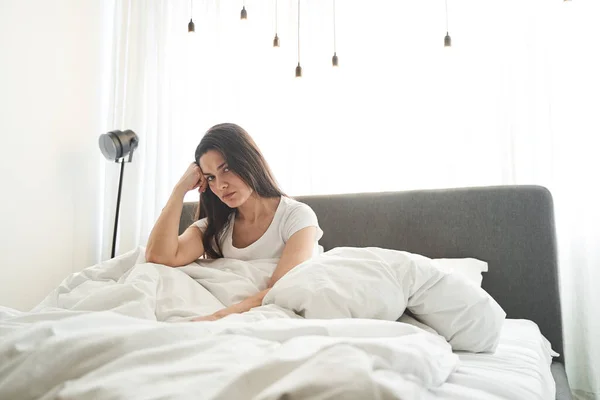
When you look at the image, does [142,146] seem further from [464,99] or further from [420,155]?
[464,99]

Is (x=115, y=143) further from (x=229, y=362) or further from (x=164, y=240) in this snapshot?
(x=229, y=362)

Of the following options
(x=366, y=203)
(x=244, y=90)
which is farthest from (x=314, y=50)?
(x=366, y=203)

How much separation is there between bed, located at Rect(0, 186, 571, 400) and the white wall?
56.0 inches

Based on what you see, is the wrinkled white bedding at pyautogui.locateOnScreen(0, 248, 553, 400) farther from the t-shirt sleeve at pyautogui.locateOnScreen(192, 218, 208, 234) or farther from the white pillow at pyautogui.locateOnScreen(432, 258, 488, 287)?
the t-shirt sleeve at pyautogui.locateOnScreen(192, 218, 208, 234)

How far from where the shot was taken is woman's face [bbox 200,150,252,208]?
5.65ft

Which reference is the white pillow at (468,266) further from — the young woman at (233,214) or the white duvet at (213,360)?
the white duvet at (213,360)

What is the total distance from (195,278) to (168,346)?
93 cm

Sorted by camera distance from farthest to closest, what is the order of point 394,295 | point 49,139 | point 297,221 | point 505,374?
point 49,139 → point 297,221 → point 394,295 → point 505,374

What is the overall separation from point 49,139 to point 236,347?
2.71 meters

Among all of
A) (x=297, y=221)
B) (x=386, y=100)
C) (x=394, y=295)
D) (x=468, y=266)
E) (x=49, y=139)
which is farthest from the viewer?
(x=49, y=139)

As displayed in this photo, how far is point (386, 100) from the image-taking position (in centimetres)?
255

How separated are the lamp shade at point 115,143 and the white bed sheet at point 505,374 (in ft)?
7.15

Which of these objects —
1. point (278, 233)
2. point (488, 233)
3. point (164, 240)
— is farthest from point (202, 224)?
point (488, 233)

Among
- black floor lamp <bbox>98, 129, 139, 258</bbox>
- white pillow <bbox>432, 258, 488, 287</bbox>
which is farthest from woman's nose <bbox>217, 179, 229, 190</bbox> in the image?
black floor lamp <bbox>98, 129, 139, 258</bbox>
